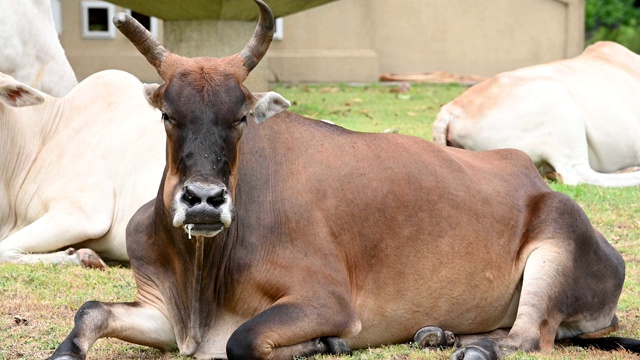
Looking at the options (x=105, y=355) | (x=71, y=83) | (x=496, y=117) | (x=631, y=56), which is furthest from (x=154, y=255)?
(x=631, y=56)

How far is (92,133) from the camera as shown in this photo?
686 cm

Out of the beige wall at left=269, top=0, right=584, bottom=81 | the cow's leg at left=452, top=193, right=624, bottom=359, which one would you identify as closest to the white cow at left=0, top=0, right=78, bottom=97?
the cow's leg at left=452, top=193, right=624, bottom=359

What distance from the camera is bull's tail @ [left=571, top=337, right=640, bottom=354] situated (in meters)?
4.82

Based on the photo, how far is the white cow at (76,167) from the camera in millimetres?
6477

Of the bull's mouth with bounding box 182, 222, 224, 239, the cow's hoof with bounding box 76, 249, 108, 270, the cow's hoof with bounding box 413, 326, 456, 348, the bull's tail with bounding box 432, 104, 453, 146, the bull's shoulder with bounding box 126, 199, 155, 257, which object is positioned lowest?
the cow's hoof with bounding box 76, 249, 108, 270

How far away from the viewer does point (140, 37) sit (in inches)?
178

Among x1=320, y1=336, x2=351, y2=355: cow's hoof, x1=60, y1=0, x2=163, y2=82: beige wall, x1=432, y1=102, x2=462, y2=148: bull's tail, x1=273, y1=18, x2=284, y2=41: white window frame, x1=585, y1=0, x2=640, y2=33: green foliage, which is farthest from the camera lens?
x1=585, y1=0, x2=640, y2=33: green foliage

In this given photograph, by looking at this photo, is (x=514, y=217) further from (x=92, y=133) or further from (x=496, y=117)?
(x=496, y=117)

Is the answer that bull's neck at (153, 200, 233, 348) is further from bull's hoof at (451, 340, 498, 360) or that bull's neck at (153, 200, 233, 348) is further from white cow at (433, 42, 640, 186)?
white cow at (433, 42, 640, 186)

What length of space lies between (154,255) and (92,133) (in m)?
2.35

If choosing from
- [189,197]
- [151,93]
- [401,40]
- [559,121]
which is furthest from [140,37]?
[401,40]

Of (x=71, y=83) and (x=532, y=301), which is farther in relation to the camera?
(x=71, y=83)

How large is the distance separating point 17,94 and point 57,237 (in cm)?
80

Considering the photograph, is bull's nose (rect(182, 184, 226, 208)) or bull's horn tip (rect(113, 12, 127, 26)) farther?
bull's horn tip (rect(113, 12, 127, 26))
